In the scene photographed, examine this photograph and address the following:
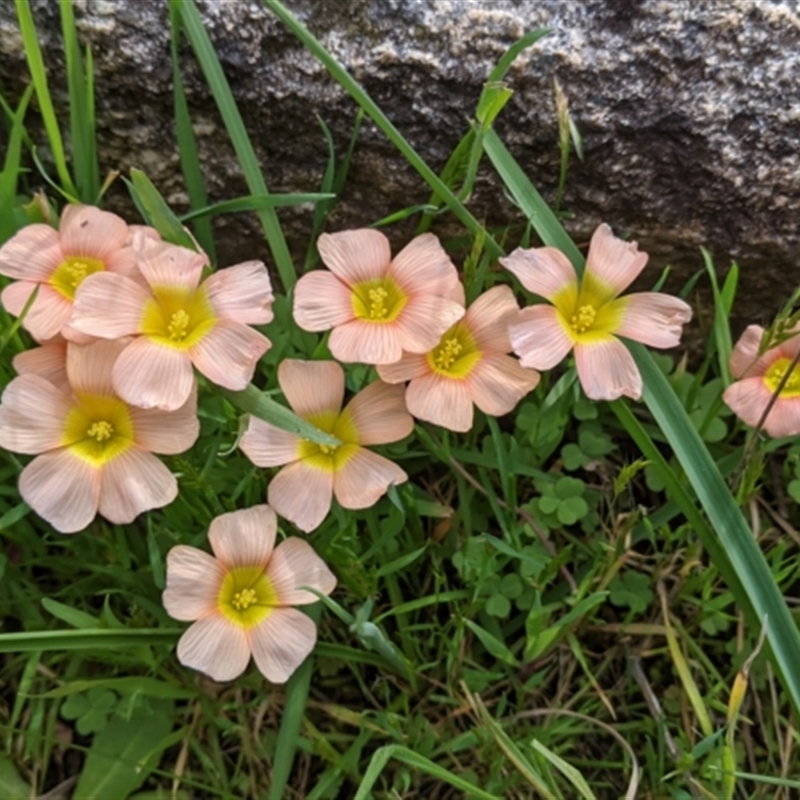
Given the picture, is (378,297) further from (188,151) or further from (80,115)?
(80,115)

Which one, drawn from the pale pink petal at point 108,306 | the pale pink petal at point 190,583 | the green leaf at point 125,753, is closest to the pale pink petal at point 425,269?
the pale pink petal at point 108,306

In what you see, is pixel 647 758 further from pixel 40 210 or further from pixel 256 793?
pixel 40 210

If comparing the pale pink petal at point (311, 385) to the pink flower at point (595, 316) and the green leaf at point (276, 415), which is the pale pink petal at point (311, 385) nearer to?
the green leaf at point (276, 415)

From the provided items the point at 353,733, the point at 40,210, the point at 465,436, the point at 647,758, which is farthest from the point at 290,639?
the point at 40,210

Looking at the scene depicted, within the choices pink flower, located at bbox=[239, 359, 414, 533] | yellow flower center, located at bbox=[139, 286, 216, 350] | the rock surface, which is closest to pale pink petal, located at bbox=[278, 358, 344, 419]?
pink flower, located at bbox=[239, 359, 414, 533]

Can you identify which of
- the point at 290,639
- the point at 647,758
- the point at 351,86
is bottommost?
the point at 647,758
